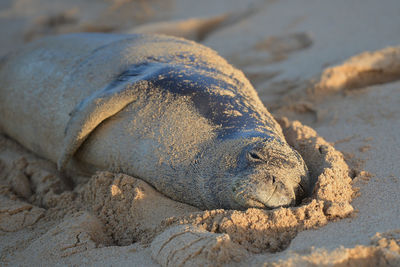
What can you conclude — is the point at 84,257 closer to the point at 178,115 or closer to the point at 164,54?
the point at 178,115

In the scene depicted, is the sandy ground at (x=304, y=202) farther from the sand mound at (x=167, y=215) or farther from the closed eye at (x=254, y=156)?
the closed eye at (x=254, y=156)

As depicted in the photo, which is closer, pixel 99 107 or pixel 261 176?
pixel 261 176

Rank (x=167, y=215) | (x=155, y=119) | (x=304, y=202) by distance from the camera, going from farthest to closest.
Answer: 1. (x=155, y=119)
2. (x=167, y=215)
3. (x=304, y=202)

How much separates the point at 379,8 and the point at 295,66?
4.69ft

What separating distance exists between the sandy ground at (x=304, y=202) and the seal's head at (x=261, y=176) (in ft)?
0.27

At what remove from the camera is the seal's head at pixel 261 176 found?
84.1 inches

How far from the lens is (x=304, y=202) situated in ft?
7.33

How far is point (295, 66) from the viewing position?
4.50 meters

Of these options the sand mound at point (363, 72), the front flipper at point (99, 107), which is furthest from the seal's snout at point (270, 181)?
the sand mound at point (363, 72)

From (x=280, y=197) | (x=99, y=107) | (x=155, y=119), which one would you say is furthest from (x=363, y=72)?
(x=99, y=107)

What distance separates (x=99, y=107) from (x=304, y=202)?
1387 mm

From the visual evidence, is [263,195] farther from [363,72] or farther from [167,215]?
[363,72]

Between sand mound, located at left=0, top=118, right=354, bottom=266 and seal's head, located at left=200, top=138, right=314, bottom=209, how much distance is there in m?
0.07

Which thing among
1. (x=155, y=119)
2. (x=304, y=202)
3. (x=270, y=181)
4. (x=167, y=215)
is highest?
(x=155, y=119)
